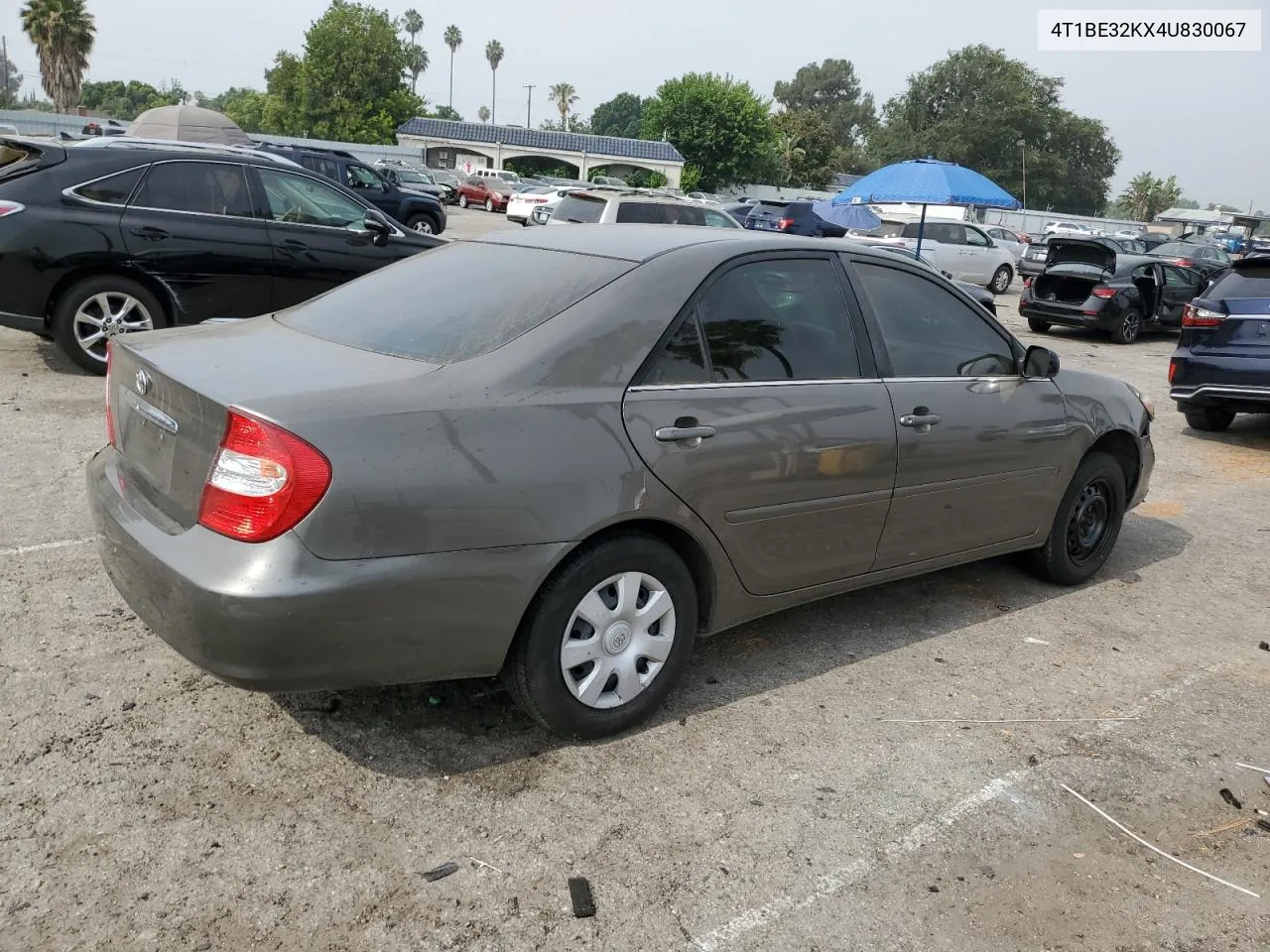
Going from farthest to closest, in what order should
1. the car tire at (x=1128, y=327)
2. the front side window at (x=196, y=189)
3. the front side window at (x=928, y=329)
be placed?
the car tire at (x=1128, y=327)
the front side window at (x=196, y=189)
the front side window at (x=928, y=329)

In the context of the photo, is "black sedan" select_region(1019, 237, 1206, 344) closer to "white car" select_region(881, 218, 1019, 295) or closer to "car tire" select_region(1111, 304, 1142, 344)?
"car tire" select_region(1111, 304, 1142, 344)

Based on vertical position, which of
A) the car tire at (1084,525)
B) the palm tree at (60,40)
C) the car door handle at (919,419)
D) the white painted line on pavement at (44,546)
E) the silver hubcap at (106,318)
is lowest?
the white painted line on pavement at (44,546)

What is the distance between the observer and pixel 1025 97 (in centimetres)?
Answer: 8681

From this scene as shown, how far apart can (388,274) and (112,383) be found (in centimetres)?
108

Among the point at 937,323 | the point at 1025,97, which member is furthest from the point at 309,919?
the point at 1025,97

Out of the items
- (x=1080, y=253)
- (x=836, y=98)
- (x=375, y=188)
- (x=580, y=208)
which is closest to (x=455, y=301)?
(x=580, y=208)

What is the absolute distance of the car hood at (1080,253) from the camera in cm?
1598

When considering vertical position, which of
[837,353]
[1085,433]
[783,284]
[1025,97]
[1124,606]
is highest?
[1025,97]

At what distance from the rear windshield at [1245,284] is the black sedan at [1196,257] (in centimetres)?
876

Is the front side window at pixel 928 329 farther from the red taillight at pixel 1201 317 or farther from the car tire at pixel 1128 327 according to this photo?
the car tire at pixel 1128 327

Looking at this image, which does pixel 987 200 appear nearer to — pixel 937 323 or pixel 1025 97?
pixel 937 323

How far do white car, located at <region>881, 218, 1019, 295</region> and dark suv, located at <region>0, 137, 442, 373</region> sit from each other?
51.2ft

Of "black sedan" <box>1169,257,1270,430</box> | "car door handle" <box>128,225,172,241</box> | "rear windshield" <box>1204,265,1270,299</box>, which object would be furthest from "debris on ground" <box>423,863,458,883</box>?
"rear windshield" <box>1204,265,1270,299</box>

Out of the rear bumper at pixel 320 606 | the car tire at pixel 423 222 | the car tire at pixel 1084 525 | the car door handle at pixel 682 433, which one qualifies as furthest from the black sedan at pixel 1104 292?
the rear bumper at pixel 320 606
